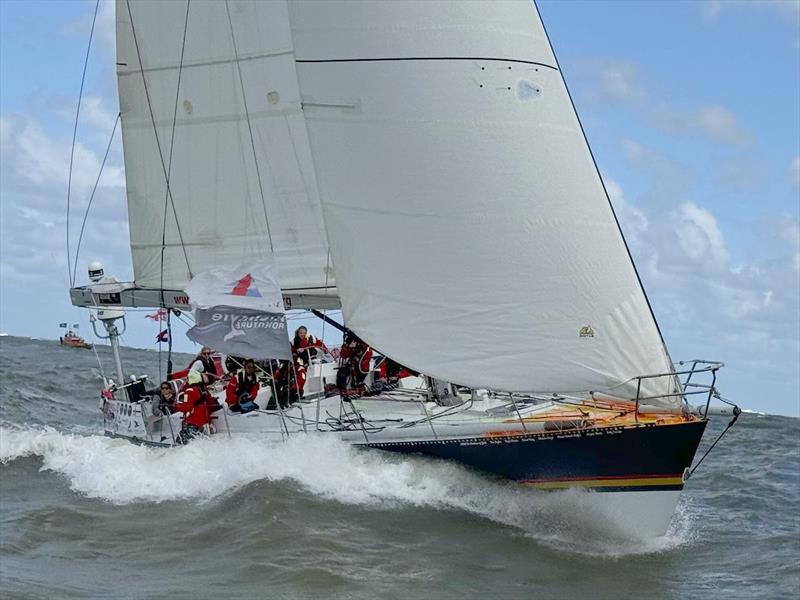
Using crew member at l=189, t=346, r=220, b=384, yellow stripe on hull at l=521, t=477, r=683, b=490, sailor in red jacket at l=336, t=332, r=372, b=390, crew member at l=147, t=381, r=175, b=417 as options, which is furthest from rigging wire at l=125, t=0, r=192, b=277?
yellow stripe on hull at l=521, t=477, r=683, b=490

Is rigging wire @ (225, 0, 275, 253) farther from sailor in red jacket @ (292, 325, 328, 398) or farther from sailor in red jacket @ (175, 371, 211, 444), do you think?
sailor in red jacket @ (175, 371, 211, 444)

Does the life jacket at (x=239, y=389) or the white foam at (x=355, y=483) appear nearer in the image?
the white foam at (x=355, y=483)

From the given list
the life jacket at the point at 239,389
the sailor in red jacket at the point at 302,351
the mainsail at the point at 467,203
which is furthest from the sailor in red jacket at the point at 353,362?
the mainsail at the point at 467,203

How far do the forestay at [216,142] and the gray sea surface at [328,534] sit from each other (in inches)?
128

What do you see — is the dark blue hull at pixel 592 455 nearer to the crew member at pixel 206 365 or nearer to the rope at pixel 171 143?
the crew member at pixel 206 365

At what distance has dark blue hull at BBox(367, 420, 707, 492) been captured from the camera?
13.1 m

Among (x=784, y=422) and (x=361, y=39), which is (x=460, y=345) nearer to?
(x=361, y=39)

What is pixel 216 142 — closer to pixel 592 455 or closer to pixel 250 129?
pixel 250 129

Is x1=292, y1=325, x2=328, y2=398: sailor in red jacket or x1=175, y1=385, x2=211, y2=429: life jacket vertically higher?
x1=292, y1=325, x2=328, y2=398: sailor in red jacket

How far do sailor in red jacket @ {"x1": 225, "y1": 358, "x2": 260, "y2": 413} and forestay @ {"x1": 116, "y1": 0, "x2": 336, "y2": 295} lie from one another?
1.61 m

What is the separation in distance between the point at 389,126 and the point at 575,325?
331cm

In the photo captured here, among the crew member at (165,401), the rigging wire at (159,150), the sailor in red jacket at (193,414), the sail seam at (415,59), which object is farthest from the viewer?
the rigging wire at (159,150)

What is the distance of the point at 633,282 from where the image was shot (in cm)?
1305

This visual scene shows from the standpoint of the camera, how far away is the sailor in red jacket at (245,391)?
53.7 feet
